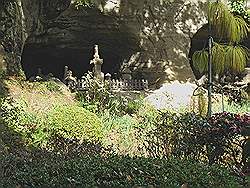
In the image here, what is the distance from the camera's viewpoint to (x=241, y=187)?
6.35m

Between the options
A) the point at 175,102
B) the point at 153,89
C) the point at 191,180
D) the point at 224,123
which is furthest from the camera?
the point at 153,89

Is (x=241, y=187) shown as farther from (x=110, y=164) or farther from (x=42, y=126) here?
(x=42, y=126)

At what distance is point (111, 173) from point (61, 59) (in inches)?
574

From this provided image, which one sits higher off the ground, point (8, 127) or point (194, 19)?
point (194, 19)

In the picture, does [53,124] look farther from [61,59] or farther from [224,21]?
[61,59]

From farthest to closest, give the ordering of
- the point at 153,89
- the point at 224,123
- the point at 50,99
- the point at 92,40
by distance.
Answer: the point at 92,40 < the point at 153,89 < the point at 50,99 < the point at 224,123

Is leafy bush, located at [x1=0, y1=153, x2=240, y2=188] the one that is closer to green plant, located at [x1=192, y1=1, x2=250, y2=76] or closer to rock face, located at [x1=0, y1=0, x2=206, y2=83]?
green plant, located at [x1=192, y1=1, x2=250, y2=76]

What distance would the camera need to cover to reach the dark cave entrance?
1939cm

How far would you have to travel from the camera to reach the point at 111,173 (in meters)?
6.89

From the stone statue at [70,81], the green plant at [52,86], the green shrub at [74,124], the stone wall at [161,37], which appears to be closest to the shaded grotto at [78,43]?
the stone wall at [161,37]

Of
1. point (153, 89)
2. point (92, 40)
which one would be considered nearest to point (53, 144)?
point (153, 89)

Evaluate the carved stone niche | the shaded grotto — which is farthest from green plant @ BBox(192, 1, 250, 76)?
the shaded grotto

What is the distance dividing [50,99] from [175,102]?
411 cm

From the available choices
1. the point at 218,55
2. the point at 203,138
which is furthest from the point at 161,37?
the point at 203,138
